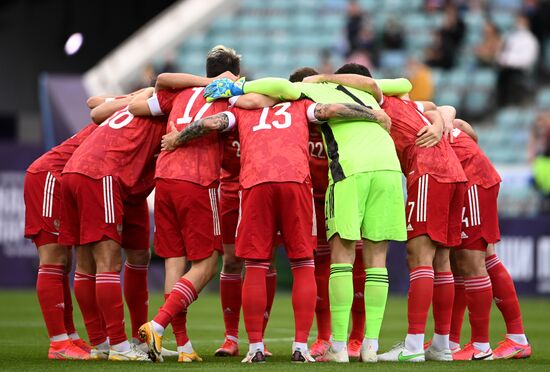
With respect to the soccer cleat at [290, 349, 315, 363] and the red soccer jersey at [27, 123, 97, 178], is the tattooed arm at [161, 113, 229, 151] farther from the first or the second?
the soccer cleat at [290, 349, 315, 363]

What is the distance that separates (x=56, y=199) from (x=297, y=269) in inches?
89.7

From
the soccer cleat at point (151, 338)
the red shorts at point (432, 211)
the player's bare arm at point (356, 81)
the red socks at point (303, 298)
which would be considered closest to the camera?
the soccer cleat at point (151, 338)

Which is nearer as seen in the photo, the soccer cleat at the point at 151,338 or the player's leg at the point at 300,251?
the soccer cleat at the point at 151,338

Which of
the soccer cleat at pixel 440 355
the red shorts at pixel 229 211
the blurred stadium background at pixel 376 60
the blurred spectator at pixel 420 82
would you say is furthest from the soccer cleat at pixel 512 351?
the blurred spectator at pixel 420 82

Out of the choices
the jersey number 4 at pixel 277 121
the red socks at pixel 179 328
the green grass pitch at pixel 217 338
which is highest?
the jersey number 4 at pixel 277 121

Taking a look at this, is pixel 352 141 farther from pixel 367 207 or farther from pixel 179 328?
pixel 179 328

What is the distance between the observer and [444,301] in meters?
9.17

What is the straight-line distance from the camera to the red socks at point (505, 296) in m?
9.72

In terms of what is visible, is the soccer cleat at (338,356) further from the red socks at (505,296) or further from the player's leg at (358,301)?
the red socks at (505,296)

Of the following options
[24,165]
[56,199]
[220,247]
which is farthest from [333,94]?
[24,165]

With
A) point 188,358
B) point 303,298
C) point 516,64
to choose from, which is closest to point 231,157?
point 303,298

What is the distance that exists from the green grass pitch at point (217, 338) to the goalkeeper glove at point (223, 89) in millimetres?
2042

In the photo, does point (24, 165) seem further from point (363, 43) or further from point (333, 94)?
point (333, 94)

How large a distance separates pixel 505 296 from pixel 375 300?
161cm
